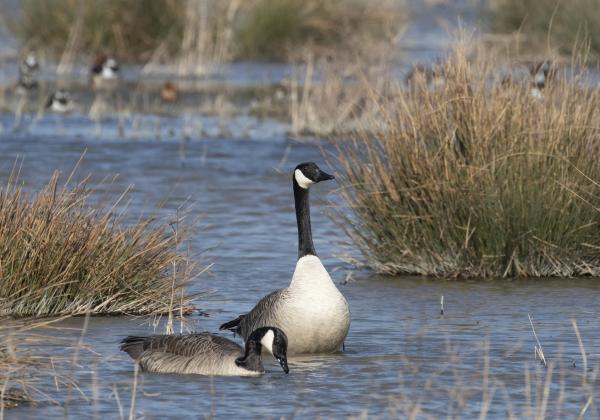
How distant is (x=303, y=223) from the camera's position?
9.64 meters

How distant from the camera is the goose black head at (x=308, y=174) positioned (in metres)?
9.71

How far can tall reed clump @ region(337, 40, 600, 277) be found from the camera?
1143cm

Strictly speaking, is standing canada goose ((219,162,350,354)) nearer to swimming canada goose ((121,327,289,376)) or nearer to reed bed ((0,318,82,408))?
swimming canada goose ((121,327,289,376))

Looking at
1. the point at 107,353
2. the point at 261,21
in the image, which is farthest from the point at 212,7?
the point at 107,353

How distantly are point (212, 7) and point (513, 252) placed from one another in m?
23.0

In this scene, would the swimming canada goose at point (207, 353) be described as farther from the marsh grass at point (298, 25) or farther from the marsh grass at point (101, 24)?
the marsh grass at point (298, 25)

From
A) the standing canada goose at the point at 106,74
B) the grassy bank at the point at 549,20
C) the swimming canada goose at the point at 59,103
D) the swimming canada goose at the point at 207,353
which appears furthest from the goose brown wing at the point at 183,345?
the standing canada goose at the point at 106,74

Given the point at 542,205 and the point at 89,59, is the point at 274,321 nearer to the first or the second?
the point at 542,205

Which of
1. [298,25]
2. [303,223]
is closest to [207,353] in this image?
[303,223]

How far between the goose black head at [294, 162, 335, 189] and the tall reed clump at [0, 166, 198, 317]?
93 centimetres

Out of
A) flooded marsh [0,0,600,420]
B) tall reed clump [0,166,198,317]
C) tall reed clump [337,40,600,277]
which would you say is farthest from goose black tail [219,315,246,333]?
tall reed clump [337,40,600,277]

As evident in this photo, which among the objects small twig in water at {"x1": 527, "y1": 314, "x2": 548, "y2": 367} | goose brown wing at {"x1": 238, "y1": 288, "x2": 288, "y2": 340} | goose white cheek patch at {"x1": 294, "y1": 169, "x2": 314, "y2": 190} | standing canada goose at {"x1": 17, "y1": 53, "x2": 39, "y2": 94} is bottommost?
small twig in water at {"x1": 527, "y1": 314, "x2": 548, "y2": 367}

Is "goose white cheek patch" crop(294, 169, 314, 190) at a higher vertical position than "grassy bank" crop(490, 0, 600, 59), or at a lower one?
lower

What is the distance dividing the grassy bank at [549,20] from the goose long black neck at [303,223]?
18592 mm
